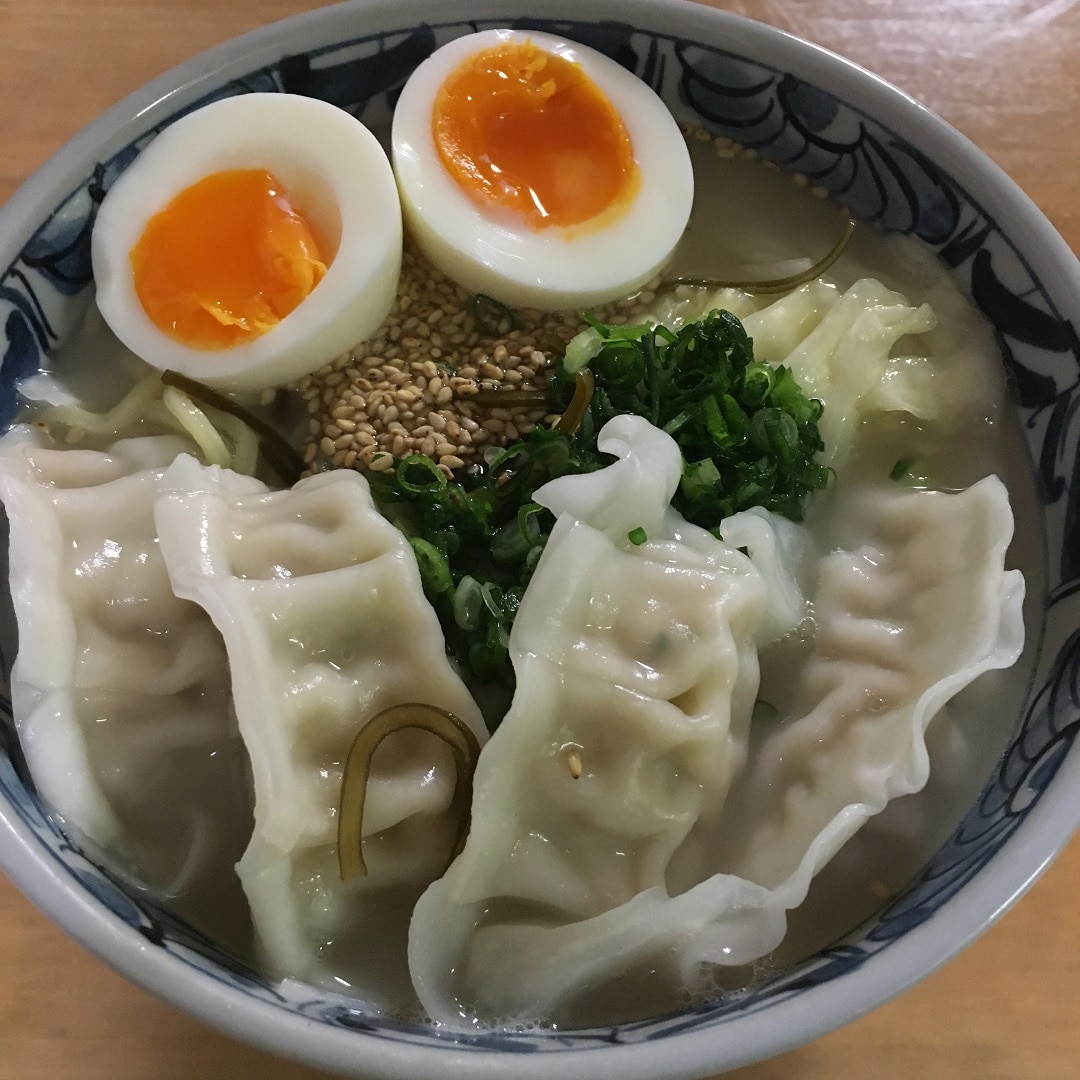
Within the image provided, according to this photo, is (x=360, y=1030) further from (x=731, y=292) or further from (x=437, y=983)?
(x=731, y=292)

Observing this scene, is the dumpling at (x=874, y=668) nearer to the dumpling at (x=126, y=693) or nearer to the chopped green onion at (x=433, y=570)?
the chopped green onion at (x=433, y=570)

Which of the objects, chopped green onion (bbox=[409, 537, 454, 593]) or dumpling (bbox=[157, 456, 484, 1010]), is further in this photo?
chopped green onion (bbox=[409, 537, 454, 593])

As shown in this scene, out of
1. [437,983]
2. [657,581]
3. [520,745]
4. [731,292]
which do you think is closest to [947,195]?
[731,292]

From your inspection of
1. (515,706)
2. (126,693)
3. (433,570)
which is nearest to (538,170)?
(433,570)

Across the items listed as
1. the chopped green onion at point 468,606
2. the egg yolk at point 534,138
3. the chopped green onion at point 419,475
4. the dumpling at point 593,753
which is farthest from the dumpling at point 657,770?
the egg yolk at point 534,138

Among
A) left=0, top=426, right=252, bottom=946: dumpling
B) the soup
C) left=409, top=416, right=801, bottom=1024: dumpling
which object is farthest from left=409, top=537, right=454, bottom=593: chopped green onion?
left=0, top=426, right=252, bottom=946: dumpling

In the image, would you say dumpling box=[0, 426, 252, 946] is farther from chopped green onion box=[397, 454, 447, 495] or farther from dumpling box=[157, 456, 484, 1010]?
chopped green onion box=[397, 454, 447, 495]
